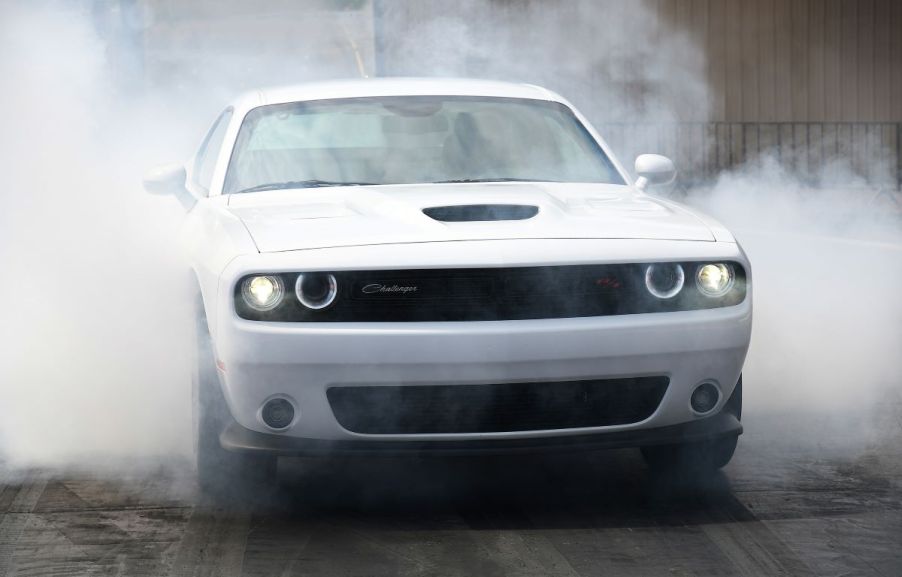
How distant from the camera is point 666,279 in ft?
12.7

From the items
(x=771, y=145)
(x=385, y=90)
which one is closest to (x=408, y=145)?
(x=385, y=90)

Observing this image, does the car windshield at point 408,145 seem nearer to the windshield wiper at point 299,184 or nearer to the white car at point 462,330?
the windshield wiper at point 299,184

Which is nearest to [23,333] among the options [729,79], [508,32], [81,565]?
[81,565]

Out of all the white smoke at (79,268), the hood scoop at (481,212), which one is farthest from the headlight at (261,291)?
the white smoke at (79,268)

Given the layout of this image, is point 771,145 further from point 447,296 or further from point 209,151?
point 447,296

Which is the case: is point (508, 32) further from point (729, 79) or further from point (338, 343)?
point (338, 343)

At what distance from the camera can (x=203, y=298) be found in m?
Answer: 4.04

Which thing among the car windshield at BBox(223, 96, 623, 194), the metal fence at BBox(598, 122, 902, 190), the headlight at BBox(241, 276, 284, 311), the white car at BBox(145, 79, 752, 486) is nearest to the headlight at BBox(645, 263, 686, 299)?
the white car at BBox(145, 79, 752, 486)

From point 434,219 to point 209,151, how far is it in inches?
88.4

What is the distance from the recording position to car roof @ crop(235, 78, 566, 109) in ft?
17.1

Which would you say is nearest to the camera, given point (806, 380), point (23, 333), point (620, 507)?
point (620, 507)

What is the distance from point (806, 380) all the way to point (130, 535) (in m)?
3.12

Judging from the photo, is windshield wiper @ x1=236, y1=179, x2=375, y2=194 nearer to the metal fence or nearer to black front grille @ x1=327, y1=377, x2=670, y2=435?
black front grille @ x1=327, y1=377, x2=670, y2=435

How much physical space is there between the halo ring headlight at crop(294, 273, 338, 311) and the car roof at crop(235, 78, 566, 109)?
159 centimetres
